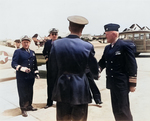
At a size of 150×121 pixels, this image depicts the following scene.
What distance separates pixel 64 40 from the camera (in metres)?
1.79

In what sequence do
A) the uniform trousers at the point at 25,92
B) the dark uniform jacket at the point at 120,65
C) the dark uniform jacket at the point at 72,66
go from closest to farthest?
the dark uniform jacket at the point at 72,66 → the dark uniform jacket at the point at 120,65 → the uniform trousers at the point at 25,92

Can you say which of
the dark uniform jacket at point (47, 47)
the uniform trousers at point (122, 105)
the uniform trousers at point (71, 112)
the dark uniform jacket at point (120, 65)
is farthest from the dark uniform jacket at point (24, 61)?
the uniform trousers at point (122, 105)

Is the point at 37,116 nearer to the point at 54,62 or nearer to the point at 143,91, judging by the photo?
the point at 54,62

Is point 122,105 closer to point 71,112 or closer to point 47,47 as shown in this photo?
point 71,112

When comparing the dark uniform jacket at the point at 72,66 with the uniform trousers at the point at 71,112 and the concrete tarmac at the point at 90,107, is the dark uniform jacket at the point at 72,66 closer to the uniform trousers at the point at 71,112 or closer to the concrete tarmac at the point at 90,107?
the uniform trousers at the point at 71,112

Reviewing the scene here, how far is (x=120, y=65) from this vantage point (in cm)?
208

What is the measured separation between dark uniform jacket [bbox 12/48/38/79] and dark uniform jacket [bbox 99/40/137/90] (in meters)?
1.22

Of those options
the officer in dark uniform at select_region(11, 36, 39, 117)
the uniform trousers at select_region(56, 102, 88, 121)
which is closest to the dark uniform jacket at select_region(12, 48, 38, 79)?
the officer in dark uniform at select_region(11, 36, 39, 117)

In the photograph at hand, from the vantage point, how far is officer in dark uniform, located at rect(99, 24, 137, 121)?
202 cm

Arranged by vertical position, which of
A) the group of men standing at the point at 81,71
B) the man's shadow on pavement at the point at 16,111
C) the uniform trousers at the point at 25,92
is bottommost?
the man's shadow on pavement at the point at 16,111

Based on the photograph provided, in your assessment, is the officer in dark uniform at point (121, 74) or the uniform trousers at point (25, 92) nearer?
the officer in dark uniform at point (121, 74)

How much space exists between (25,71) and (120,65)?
1.39 metres

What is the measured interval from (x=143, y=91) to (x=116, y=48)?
1812 millimetres

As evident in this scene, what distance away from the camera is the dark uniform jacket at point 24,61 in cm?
260
